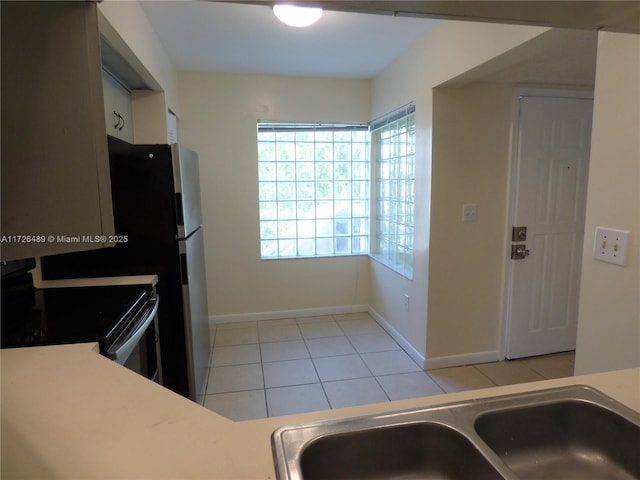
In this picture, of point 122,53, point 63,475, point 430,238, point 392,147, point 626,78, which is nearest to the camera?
point 63,475

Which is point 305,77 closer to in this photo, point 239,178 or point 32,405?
point 239,178

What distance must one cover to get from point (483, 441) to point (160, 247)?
1940 mm

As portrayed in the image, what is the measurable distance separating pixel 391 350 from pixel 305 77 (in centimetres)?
260

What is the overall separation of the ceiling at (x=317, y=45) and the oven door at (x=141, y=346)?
131 centimetres

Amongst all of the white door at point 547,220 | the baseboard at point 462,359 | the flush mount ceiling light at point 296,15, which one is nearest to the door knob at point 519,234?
the white door at point 547,220

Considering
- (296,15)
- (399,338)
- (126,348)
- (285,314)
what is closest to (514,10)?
(296,15)

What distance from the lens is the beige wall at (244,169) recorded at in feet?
11.4

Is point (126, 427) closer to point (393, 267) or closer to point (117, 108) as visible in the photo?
point (117, 108)

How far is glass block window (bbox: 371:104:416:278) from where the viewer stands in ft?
10.1

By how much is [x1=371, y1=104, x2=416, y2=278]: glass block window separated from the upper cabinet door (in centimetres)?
248

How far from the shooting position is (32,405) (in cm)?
91

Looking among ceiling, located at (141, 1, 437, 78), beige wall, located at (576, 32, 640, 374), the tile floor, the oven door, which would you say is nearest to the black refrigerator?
the oven door

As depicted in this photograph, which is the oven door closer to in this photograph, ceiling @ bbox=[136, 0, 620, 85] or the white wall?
ceiling @ bbox=[136, 0, 620, 85]

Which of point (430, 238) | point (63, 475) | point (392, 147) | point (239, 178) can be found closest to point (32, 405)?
point (63, 475)
